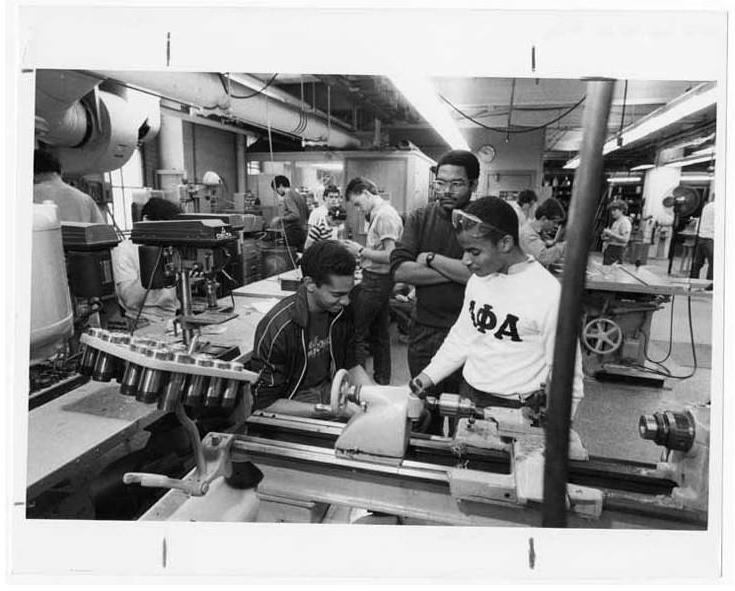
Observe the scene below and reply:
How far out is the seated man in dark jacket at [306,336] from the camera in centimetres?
126

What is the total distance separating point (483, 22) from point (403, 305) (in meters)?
2.74

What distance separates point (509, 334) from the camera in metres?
1.23

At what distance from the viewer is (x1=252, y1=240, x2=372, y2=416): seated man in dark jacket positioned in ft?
4.15

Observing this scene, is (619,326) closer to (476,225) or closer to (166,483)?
(476,225)

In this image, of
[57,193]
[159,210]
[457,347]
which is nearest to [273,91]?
[159,210]

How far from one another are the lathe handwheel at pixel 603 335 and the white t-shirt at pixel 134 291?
2.55 metres

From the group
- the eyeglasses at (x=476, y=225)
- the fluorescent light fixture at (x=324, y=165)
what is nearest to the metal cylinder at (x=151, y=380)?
the eyeglasses at (x=476, y=225)

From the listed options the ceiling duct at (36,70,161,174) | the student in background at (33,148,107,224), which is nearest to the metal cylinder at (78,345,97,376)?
the student in background at (33,148,107,224)

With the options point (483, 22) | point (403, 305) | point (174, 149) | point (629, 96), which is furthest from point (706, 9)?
point (174, 149)

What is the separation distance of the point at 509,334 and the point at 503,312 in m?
0.06

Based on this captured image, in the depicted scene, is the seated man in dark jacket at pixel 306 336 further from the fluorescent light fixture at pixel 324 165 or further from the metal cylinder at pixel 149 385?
the fluorescent light fixture at pixel 324 165

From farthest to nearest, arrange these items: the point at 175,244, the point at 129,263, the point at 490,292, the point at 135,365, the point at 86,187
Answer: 1. the point at 86,187
2. the point at 129,263
3. the point at 175,244
4. the point at 490,292
5. the point at 135,365

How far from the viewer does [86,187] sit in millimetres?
2305

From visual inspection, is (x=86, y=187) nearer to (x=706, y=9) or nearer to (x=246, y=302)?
(x=246, y=302)
